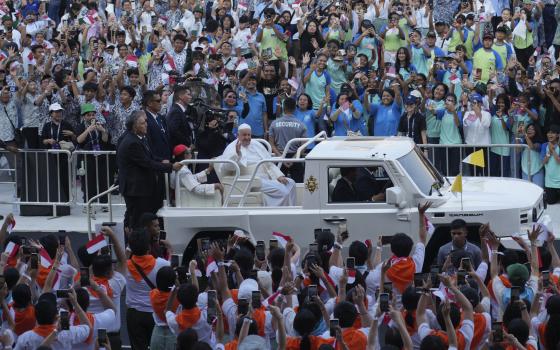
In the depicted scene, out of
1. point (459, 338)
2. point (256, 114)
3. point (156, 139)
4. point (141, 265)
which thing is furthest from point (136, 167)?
point (459, 338)

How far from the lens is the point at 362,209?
15.5m

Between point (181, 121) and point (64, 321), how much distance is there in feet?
24.2

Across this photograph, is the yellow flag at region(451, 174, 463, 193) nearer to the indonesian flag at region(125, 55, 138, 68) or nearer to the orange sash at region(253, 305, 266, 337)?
the orange sash at region(253, 305, 266, 337)

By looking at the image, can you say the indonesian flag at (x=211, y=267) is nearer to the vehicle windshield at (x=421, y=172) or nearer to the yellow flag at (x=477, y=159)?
the vehicle windshield at (x=421, y=172)

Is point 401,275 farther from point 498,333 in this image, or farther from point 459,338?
point 498,333

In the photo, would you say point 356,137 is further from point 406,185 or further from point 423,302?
point 423,302

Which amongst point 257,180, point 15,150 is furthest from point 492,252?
point 15,150

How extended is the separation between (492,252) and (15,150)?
9.66 meters

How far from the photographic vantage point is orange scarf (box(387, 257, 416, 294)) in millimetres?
12500

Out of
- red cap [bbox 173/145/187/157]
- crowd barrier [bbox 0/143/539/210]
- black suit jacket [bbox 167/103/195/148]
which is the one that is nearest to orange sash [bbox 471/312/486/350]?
red cap [bbox 173/145/187/157]

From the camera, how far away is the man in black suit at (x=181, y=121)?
17562mm

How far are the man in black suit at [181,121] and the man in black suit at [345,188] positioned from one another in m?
2.71

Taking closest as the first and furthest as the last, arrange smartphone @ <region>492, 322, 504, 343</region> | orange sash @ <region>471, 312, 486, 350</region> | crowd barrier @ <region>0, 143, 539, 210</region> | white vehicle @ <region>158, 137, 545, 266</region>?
1. smartphone @ <region>492, 322, 504, 343</region>
2. orange sash @ <region>471, 312, 486, 350</region>
3. white vehicle @ <region>158, 137, 545, 266</region>
4. crowd barrier @ <region>0, 143, 539, 210</region>

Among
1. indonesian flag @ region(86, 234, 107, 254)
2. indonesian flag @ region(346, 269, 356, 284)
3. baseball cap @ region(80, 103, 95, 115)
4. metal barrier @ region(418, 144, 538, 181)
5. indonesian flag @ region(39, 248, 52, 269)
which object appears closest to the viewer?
indonesian flag @ region(346, 269, 356, 284)
